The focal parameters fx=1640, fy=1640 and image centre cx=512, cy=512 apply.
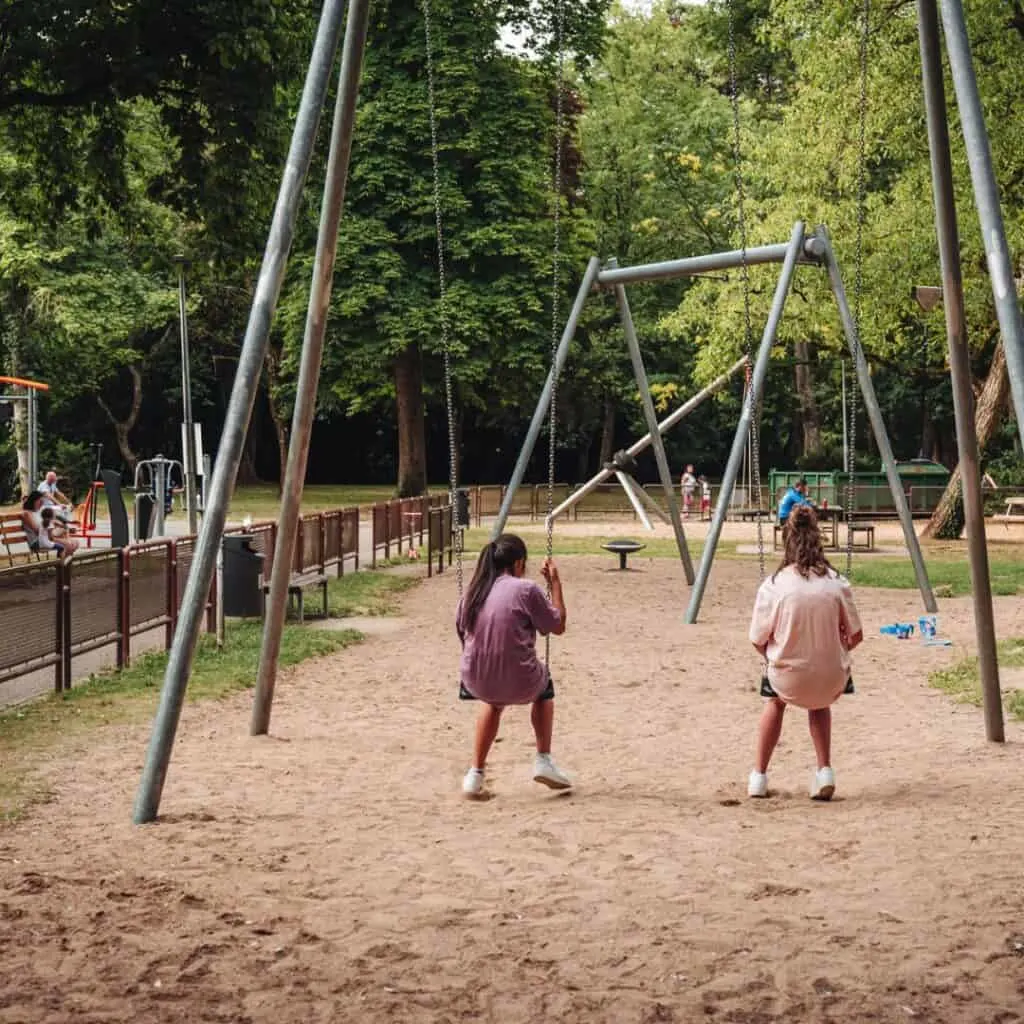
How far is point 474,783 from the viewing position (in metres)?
7.98

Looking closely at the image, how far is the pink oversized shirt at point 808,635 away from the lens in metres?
7.60

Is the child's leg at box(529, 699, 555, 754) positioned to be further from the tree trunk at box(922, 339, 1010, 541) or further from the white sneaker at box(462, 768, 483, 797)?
the tree trunk at box(922, 339, 1010, 541)

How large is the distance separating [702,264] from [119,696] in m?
7.70

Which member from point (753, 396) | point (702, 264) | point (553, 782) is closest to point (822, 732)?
point (553, 782)

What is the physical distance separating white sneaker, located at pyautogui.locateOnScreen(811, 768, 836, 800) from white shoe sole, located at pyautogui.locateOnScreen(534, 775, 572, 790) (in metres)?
1.20

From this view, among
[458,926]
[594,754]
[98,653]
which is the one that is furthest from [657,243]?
[458,926]

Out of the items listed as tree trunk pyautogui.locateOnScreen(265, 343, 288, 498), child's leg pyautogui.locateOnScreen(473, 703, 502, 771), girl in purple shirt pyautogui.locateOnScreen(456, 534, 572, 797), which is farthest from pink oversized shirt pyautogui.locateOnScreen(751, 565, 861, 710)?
tree trunk pyautogui.locateOnScreen(265, 343, 288, 498)

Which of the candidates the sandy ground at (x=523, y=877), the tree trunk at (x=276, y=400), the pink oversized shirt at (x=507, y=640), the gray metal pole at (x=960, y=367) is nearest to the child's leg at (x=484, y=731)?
the pink oversized shirt at (x=507, y=640)

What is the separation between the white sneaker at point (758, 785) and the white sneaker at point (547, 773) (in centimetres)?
91

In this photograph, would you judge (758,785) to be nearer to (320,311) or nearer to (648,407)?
(320,311)

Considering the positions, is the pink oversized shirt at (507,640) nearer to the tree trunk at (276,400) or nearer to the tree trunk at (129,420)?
the tree trunk at (276,400)

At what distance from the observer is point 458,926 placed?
5.71 metres

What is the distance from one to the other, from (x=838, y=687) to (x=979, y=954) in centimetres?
244

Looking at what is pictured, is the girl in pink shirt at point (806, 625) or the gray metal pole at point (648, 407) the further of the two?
the gray metal pole at point (648, 407)
